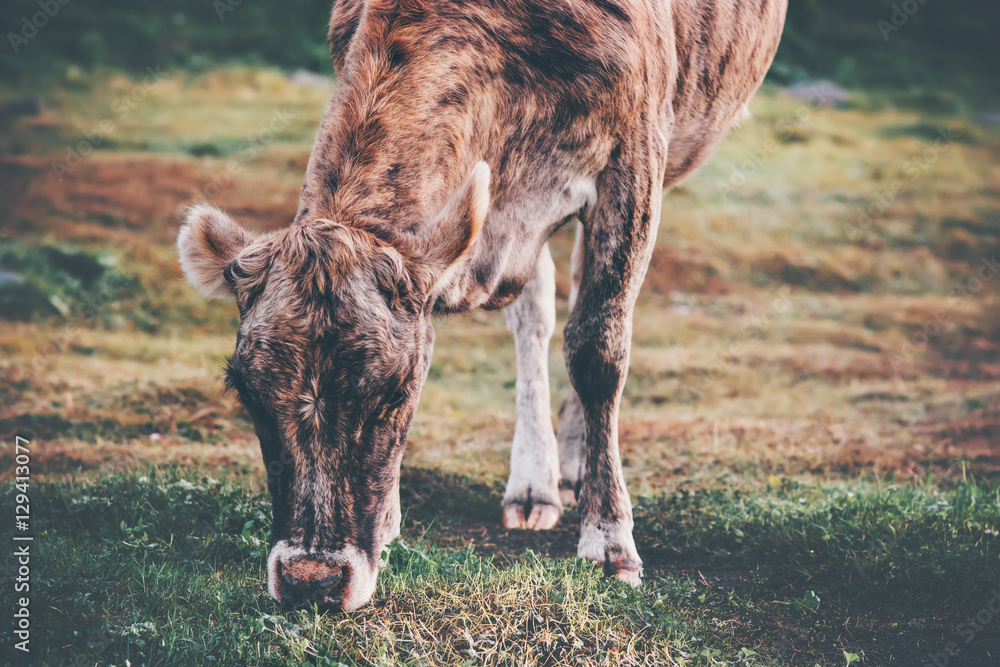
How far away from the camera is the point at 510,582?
434cm

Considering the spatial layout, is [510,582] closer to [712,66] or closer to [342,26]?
[342,26]

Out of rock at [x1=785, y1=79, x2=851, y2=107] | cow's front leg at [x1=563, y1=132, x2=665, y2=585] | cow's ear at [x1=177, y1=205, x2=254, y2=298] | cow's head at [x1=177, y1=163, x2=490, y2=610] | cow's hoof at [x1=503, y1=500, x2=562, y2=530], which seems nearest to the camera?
cow's head at [x1=177, y1=163, x2=490, y2=610]

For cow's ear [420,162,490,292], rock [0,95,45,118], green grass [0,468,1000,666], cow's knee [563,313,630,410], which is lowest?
green grass [0,468,1000,666]

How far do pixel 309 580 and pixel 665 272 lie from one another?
9.18 m

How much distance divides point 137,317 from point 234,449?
12.3 ft

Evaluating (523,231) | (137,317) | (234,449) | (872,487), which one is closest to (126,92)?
(137,317)

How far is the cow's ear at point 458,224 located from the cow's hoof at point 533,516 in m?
2.28

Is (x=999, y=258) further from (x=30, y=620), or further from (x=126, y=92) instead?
(x=126, y=92)

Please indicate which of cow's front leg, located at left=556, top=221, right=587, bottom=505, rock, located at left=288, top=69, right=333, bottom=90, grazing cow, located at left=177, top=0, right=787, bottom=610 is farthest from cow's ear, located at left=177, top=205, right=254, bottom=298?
rock, located at left=288, top=69, right=333, bottom=90

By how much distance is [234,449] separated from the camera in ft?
21.3

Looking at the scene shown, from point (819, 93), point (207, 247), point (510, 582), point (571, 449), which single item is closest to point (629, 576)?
point (510, 582)

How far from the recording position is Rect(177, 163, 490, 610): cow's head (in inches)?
132

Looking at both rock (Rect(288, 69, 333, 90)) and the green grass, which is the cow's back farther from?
rock (Rect(288, 69, 333, 90))

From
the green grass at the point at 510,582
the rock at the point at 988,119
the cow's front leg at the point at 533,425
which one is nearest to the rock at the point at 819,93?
the rock at the point at 988,119
